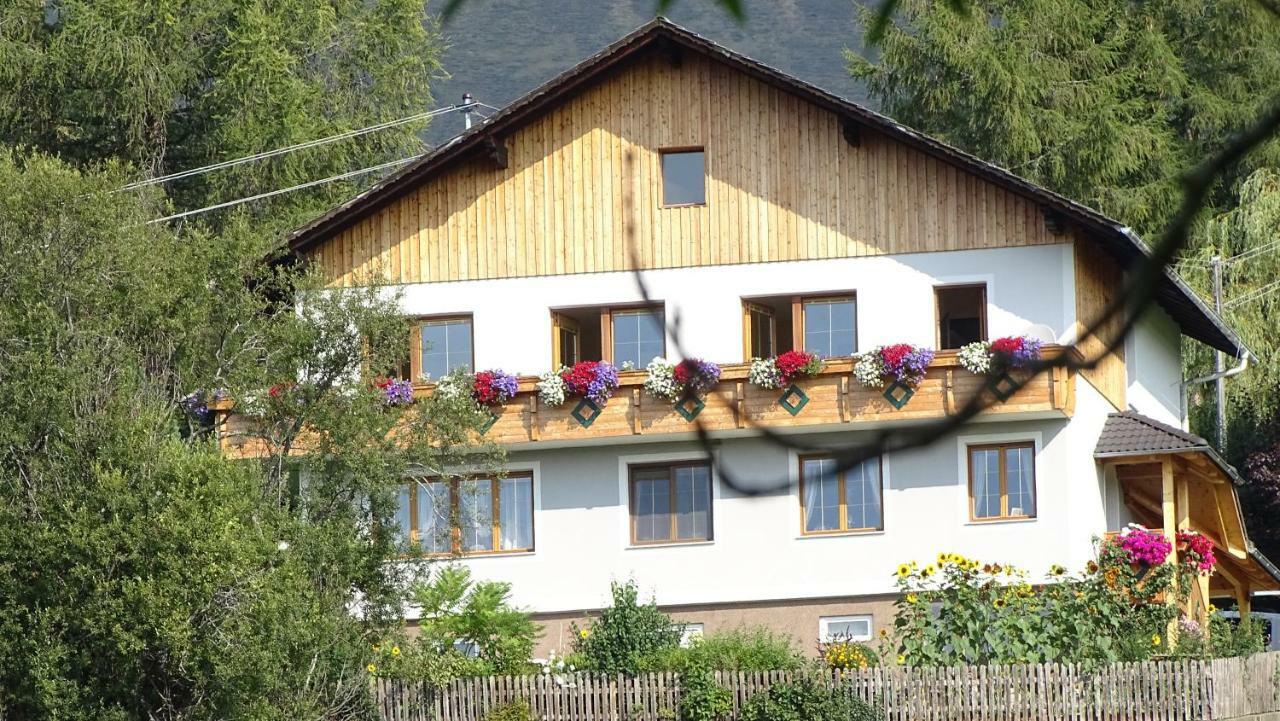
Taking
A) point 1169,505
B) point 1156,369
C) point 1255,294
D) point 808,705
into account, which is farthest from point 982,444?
point 1255,294

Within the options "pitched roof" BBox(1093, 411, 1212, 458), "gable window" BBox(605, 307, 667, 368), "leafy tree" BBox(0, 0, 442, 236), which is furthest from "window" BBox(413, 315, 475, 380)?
"leafy tree" BBox(0, 0, 442, 236)

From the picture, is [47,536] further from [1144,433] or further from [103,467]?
[1144,433]

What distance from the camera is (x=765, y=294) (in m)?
28.6

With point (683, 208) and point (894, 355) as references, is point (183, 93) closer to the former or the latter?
point (683, 208)

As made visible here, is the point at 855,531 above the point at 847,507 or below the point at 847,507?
below

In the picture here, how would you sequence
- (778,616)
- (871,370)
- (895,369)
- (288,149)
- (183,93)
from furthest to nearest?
(183,93)
(288,149)
(778,616)
(871,370)
(895,369)

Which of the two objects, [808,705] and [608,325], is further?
[608,325]

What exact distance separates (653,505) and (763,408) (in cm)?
233

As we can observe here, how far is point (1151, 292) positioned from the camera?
5.23 feet

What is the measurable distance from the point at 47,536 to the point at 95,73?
22.2 meters

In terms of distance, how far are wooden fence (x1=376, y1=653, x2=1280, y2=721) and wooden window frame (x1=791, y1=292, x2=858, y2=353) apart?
21.6 feet

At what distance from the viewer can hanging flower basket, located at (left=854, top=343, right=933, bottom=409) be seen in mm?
26891

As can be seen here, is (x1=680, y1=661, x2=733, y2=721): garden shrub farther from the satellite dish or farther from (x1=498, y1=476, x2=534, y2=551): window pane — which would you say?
the satellite dish

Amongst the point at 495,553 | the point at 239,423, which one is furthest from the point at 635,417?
the point at 239,423
